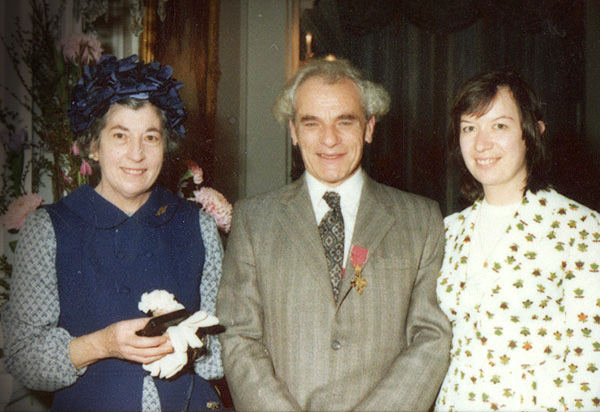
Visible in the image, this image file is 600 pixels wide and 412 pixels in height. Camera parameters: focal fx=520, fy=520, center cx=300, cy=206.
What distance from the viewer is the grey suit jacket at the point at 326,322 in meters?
1.79

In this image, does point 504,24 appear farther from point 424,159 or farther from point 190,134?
point 190,134

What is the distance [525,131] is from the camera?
1852mm

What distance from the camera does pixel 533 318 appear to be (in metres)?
1.76

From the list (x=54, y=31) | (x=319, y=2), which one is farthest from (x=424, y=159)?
(x=54, y=31)

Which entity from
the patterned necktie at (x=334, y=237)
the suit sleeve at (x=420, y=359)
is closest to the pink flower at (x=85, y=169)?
the patterned necktie at (x=334, y=237)

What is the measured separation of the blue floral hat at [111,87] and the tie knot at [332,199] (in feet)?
2.28

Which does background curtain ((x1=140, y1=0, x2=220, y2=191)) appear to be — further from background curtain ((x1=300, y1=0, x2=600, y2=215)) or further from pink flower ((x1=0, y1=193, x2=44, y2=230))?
background curtain ((x1=300, y1=0, x2=600, y2=215))

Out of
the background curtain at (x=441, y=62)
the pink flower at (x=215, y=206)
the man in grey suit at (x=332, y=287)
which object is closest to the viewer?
the man in grey suit at (x=332, y=287)

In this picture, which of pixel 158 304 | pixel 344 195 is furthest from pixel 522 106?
pixel 158 304

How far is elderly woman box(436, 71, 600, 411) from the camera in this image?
1.72 m

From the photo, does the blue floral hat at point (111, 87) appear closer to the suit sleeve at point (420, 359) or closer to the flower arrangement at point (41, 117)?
the flower arrangement at point (41, 117)

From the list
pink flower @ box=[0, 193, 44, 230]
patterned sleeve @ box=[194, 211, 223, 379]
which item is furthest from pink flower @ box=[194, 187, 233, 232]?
pink flower @ box=[0, 193, 44, 230]

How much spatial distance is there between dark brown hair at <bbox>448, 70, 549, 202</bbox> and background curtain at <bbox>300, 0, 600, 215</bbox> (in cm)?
223

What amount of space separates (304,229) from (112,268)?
703mm
